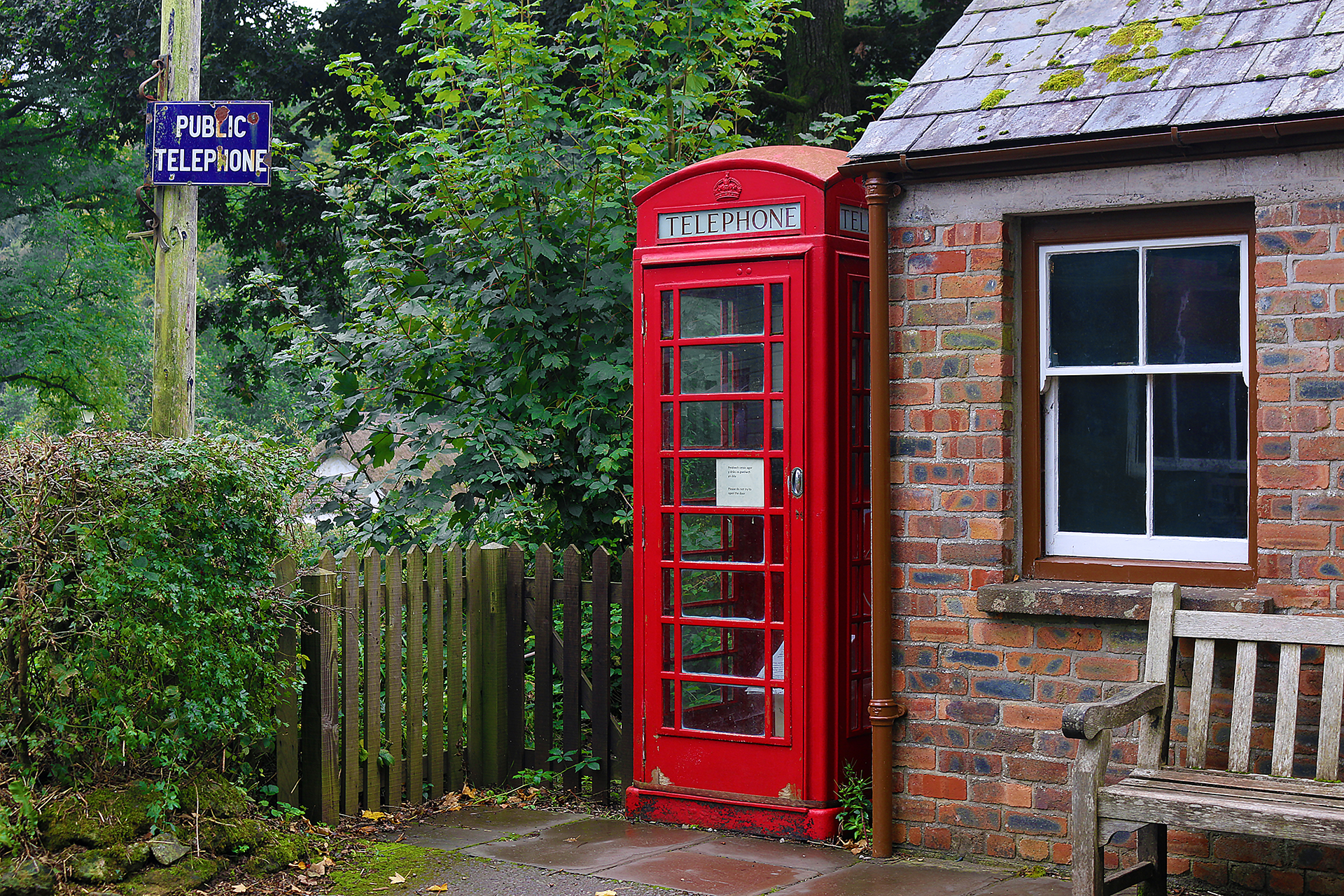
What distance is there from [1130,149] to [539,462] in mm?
3785

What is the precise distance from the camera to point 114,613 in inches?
196

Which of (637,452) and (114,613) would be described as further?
(637,452)

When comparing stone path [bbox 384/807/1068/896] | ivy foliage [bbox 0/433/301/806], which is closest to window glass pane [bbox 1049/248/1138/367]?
stone path [bbox 384/807/1068/896]

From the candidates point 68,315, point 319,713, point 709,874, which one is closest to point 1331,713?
point 709,874

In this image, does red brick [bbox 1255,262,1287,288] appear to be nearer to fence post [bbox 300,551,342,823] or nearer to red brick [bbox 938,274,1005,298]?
red brick [bbox 938,274,1005,298]

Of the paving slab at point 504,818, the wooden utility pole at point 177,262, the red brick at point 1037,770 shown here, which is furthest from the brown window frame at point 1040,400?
the wooden utility pole at point 177,262

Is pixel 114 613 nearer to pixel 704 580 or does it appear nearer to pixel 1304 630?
pixel 704 580

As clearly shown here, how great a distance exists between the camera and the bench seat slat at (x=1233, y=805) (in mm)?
4137

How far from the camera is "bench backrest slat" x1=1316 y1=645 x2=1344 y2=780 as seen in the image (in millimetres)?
4629

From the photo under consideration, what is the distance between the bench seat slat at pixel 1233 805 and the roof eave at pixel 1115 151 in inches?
91.9

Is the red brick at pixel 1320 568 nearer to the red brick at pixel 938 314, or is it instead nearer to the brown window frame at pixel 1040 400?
the brown window frame at pixel 1040 400

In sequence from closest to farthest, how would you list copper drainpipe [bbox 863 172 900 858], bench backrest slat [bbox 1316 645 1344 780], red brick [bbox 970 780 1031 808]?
bench backrest slat [bbox 1316 645 1344 780] → red brick [bbox 970 780 1031 808] → copper drainpipe [bbox 863 172 900 858]

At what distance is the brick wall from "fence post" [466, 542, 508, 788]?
2312 millimetres

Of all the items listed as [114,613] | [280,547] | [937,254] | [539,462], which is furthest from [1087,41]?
[114,613]
